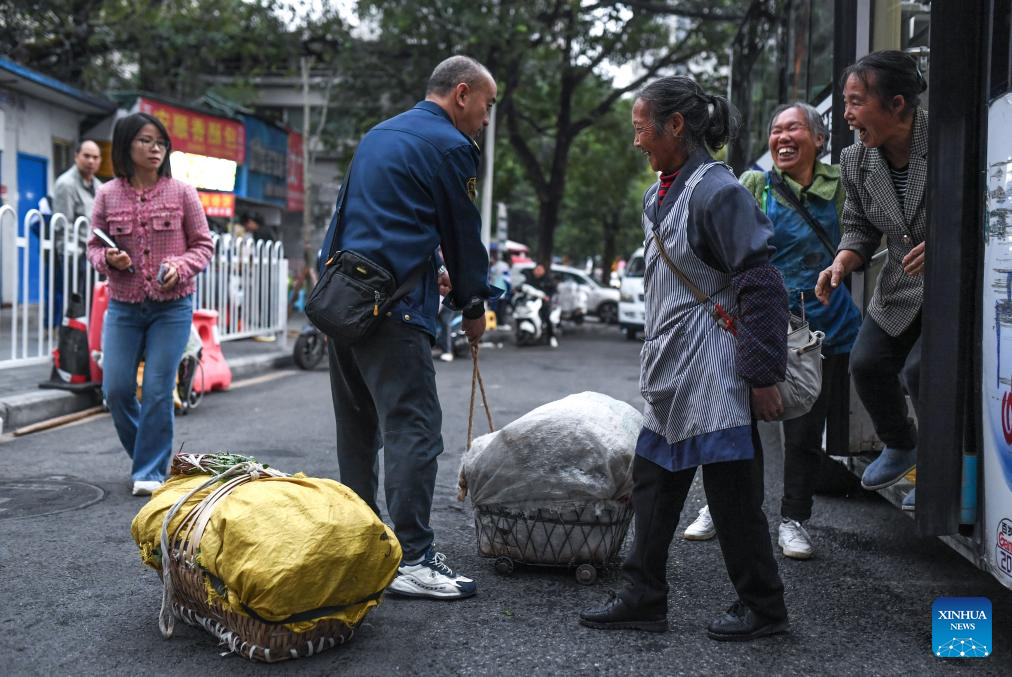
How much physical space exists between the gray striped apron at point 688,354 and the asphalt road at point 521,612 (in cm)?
70

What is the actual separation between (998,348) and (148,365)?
366 cm

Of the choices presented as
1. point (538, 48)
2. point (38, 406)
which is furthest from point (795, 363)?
point (538, 48)

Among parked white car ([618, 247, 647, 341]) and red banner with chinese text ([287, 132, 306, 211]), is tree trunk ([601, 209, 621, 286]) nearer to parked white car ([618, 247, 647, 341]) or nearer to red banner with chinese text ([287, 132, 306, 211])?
red banner with chinese text ([287, 132, 306, 211])

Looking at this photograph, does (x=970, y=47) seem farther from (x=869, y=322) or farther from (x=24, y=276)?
(x=24, y=276)

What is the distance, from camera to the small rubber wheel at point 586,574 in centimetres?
363

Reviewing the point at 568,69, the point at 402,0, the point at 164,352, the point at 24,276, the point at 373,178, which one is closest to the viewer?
the point at 373,178

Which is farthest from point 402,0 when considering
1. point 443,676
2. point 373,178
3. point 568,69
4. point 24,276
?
point 443,676

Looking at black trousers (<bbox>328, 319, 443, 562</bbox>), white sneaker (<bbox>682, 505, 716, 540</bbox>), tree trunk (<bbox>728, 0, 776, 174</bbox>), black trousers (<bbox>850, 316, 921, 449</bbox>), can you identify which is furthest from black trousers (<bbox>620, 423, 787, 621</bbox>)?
tree trunk (<bbox>728, 0, 776, 174</bbox>)

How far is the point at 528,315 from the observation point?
17.8 meters

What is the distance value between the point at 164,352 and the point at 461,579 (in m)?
2.15

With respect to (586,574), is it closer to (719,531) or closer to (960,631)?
(719,531)

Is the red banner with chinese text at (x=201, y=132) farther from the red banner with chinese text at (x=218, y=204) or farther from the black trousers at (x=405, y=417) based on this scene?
the black trousers at (x=405, y=417)

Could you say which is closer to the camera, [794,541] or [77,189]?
[794,541]

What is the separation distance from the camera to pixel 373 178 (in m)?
3.42
